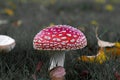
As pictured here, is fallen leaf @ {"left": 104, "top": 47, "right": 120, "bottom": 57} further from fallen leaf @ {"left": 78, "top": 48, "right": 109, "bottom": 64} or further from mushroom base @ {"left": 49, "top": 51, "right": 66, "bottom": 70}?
mushroom base @ {"left": 49, "top": 51, "right": 66, "bottom": 70}

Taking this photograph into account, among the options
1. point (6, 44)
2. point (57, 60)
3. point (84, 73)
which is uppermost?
point (6, 44)

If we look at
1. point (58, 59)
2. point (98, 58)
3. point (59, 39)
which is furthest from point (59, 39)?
point (98, 58)

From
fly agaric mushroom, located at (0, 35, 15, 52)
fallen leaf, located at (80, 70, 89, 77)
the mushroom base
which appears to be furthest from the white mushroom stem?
fly agaric mushroom, located at (0, 35, 15, 52)

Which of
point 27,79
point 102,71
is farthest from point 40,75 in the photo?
point 102,71

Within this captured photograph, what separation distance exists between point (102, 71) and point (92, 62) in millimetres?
205

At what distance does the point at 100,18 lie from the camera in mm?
7906

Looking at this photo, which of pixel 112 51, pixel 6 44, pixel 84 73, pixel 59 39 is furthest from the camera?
pixel 112 51

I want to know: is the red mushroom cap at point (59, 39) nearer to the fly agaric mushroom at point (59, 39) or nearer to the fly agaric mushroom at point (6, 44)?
the fly agaric mushroom at point (59, 39)

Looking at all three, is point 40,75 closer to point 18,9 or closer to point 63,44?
point 63,44

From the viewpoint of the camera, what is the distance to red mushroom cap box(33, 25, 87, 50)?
294 centimetres

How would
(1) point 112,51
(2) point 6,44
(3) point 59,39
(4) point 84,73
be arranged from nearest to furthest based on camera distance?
(3) point 59,39 < (4) point 84,73 < (2) point 6,44 < (1) point 112,51

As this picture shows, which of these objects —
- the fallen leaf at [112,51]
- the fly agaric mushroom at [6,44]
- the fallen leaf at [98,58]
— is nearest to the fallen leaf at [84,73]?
the fallen leaf at [98,58]

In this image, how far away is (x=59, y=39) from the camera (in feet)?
9.71

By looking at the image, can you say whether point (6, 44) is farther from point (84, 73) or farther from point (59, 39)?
point (84, 73)
